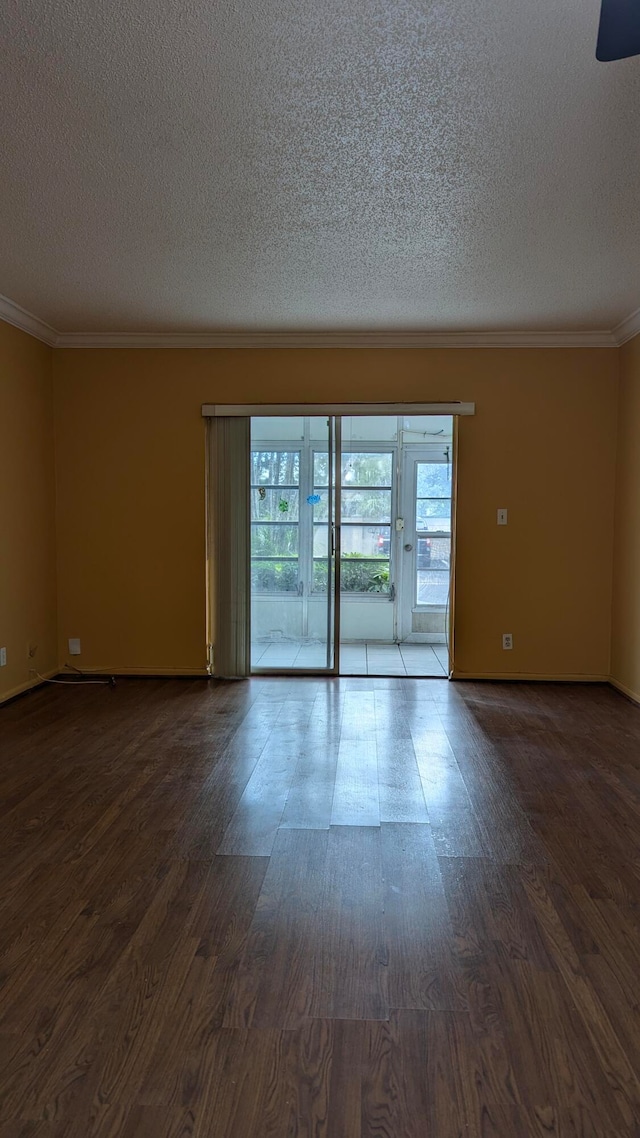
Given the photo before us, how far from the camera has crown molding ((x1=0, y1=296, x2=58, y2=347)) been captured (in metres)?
4.29

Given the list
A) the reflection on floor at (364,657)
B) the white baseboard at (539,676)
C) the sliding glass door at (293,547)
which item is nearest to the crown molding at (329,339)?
the sliding glass door at (293,547)

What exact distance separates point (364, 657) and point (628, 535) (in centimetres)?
252

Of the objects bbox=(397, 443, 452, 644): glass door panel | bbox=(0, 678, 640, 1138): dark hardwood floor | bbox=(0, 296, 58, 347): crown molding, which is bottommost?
bbox=(0, 678, 640, 1138): dark hardwood floor

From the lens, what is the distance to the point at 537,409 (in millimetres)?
4953

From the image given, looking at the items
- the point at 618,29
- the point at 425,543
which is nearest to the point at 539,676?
the point at 425,543

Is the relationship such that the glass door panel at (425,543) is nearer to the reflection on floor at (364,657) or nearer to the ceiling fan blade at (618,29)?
the reflection on floor at (364,657)

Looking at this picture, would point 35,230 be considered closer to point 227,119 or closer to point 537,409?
point 227,119

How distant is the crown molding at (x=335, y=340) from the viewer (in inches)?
192

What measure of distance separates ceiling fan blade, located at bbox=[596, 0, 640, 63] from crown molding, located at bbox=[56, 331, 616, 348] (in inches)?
140

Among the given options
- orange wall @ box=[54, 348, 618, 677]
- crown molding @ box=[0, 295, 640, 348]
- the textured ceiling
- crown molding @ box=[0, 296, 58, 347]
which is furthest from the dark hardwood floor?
crown molding @ box=[0, 295, 640, 348]

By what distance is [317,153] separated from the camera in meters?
2.47

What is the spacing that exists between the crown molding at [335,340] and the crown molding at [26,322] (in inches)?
3.7

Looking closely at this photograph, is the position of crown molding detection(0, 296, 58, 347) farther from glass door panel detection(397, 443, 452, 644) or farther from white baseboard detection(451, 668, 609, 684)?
white baseboard detection(451, 668, 609, 684)

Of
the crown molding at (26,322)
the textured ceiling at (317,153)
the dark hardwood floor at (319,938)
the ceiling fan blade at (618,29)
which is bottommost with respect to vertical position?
the dark hardwood floor at (319,938)
